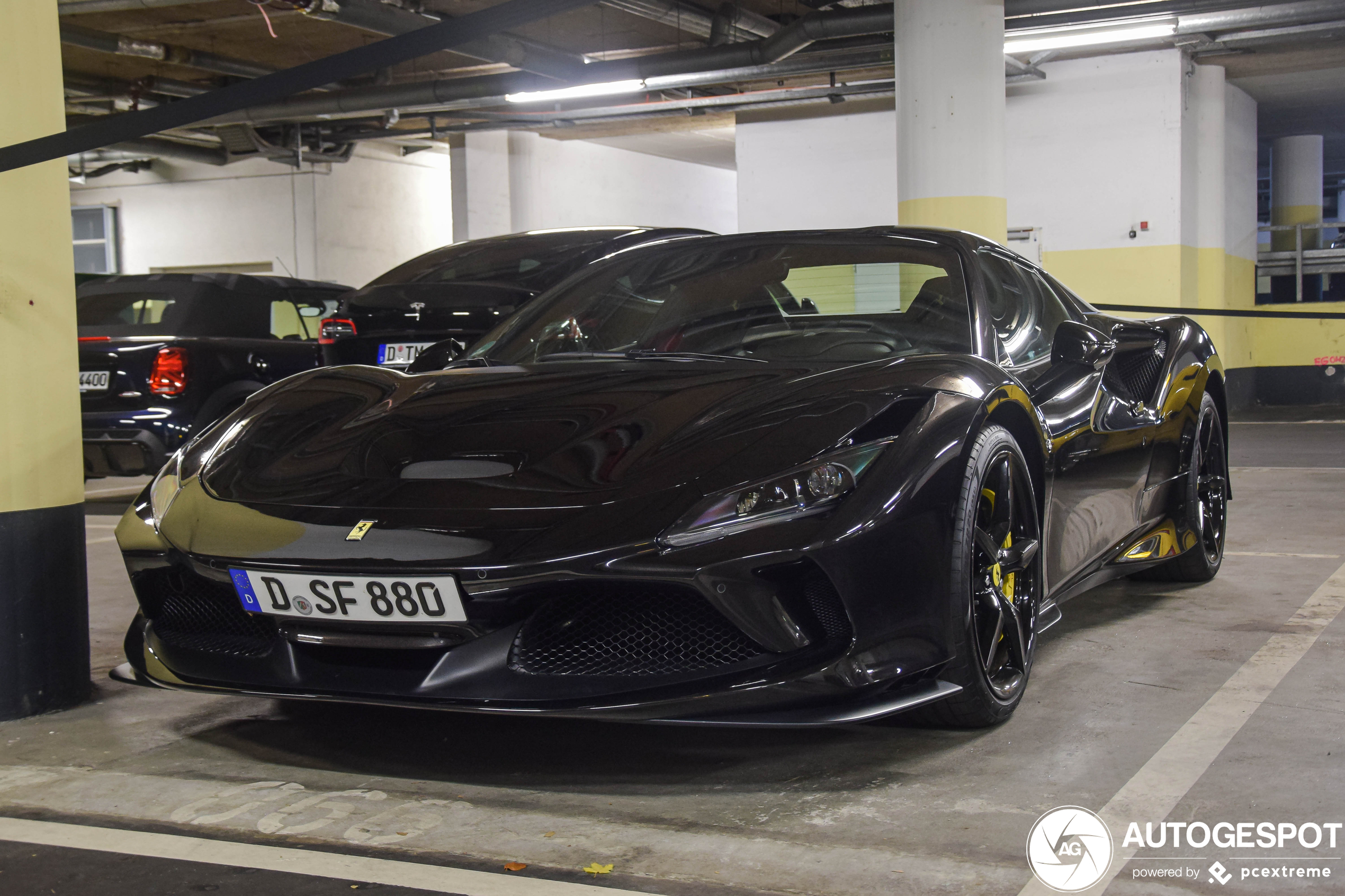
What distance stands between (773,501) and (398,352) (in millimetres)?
4465

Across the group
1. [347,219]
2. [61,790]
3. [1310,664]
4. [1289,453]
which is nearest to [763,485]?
[61,790]

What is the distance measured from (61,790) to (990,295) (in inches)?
93.4

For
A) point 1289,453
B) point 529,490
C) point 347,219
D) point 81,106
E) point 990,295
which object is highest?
point 81,106

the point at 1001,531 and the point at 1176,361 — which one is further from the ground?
the point at 1176,361

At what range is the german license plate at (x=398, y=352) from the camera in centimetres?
→ 643

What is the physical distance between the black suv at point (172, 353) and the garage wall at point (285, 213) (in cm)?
1237

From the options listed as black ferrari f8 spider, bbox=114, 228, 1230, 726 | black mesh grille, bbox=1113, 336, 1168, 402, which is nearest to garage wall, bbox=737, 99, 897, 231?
black mesh grille, bbox=1113, 336, 1168, 402

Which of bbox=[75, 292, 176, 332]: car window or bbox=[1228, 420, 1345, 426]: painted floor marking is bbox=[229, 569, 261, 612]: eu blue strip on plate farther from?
bbox=[1228, 420, 1345, 426]: painted floor marking

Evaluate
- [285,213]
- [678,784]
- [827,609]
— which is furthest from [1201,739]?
[285,213]

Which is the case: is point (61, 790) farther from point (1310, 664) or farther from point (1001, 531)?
point (1310, 664)

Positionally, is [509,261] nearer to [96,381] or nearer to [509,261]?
[509,261]

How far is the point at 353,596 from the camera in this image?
93.0 inches

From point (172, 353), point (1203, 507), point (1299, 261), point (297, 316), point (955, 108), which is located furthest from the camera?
point (1299, 261)

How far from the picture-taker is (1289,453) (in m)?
9.56
